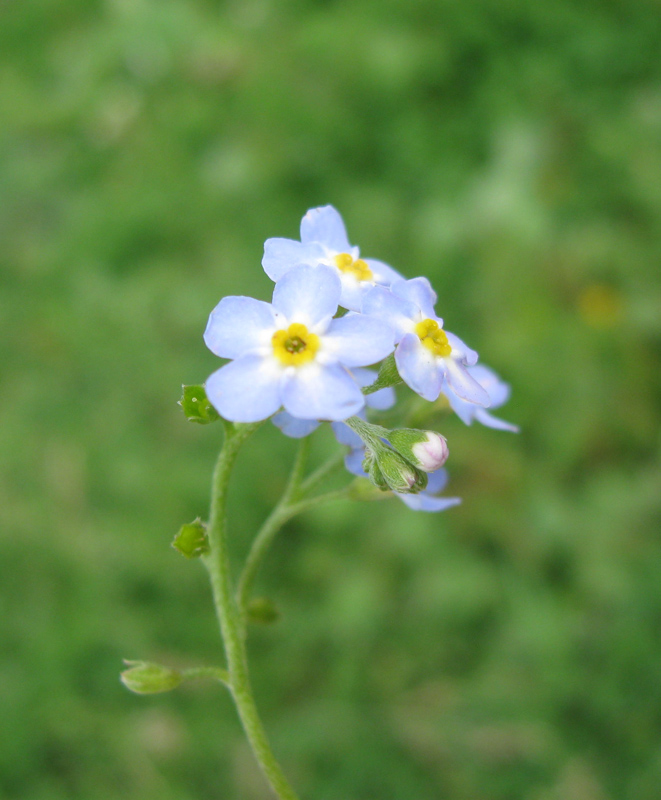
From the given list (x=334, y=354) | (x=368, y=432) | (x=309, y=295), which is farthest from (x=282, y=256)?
(x=368, y=432)

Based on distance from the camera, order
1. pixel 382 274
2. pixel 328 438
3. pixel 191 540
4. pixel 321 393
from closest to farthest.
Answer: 1. pixel 321 393
2. pixel 191 540
3. pixel 382 274
4. pixel 328 438

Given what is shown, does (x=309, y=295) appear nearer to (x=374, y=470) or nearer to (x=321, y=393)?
(x=321, y=393)

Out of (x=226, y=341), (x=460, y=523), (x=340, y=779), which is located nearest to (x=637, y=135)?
(x=460, y=523)

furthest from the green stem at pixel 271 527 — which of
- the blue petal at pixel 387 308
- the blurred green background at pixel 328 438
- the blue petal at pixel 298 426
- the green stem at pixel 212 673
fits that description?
the blurred green background at pixel 328 438

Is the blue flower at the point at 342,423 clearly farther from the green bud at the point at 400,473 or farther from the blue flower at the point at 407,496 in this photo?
the green bud at the point at 400,473

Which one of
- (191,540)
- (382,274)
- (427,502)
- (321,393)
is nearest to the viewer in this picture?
(321,393)

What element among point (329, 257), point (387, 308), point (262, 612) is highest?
point (329, 257)

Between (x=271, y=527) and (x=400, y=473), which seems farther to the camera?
(x=271, y=527)

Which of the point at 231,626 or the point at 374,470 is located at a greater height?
the point at 374,470
